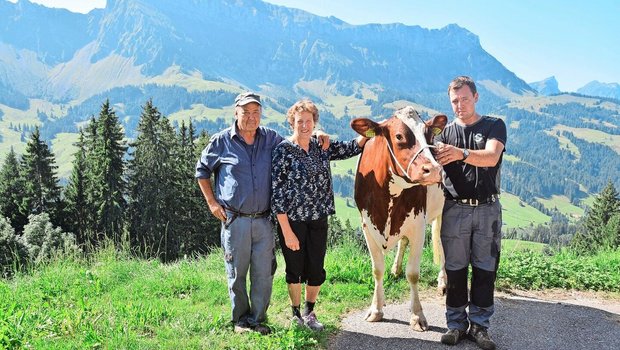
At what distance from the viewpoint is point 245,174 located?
557 cm

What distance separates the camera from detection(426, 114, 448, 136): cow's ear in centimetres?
574

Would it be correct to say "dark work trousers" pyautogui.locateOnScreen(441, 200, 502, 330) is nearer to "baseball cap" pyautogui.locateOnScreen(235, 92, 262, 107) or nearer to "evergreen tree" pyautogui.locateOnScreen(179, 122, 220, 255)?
"baseball cap" pyautogui.locateOnScreen(235, 92, 262, 107)

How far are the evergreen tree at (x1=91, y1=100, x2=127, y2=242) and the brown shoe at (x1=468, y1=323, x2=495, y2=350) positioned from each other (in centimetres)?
3995

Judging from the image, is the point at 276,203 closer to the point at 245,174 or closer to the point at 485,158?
the point at 245,174

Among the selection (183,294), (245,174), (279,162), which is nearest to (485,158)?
(279,162)

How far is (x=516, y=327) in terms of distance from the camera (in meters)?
6.41

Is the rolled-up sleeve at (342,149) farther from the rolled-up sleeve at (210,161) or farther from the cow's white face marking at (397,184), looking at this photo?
the rolled-up sleeve at (210,161)

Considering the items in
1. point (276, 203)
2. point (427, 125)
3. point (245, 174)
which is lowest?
point (276, 203)

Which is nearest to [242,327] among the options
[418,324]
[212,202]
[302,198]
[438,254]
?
[212,202]

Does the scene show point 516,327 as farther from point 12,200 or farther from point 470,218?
point 12,200

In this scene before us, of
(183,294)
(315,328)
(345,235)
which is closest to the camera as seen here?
(315,328)

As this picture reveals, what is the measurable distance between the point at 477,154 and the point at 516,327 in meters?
2.74

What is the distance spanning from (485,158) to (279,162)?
91.7 inches

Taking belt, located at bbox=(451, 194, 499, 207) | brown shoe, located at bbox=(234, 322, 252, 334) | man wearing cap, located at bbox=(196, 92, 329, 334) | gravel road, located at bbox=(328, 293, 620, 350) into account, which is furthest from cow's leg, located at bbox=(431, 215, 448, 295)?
brown shoe, located at bbox=(234, 322, 252, 334)
